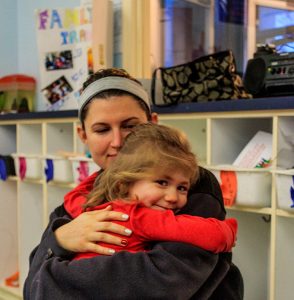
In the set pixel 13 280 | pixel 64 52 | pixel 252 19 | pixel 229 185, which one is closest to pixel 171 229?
pixel 229 185

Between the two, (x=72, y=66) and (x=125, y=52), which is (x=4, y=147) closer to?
(x=72, y=66)

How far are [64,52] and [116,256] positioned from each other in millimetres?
2128

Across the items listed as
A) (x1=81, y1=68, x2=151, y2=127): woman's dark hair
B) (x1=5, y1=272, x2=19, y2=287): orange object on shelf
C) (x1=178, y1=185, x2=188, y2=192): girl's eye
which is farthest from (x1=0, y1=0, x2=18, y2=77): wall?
(x1=178, y1=185, x2=188, y2=192): girl's eye

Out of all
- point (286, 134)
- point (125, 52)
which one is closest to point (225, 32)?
point (125, 52)

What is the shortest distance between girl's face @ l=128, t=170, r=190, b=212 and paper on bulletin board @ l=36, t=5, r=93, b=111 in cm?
180

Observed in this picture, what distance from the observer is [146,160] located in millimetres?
922

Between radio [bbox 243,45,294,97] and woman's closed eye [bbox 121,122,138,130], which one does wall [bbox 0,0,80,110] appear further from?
woman's closed eye [bbox 121,122,138,130]

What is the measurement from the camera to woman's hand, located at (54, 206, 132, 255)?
0.90 m

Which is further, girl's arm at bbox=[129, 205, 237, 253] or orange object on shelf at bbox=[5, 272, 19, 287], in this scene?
orange object on shelf at bbox=[5, 272, 19, 287]

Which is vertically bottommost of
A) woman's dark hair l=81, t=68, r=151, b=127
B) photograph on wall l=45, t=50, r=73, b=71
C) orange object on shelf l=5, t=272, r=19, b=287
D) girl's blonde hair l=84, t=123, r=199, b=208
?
orange object on shelf l=5, t=272, r=19, b=287

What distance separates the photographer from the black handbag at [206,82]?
1.82 meters

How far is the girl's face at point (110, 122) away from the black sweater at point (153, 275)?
0.81ft

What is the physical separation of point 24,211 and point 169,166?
1.97 metres

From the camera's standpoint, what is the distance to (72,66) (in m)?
2.77
